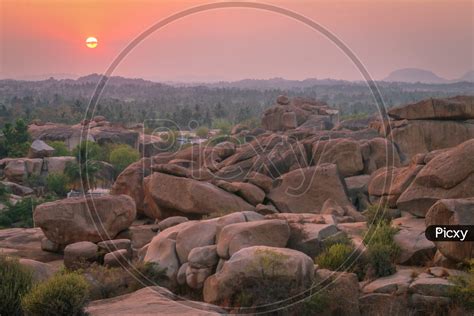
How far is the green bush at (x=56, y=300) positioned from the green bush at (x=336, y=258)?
5654 millimetres

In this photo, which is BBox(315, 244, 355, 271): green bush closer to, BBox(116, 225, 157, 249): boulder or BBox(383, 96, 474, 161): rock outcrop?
BBox(116, 225, 157, 249): boulder

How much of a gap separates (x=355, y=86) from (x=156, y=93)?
49.0m

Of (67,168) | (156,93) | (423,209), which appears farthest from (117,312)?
(156,93)

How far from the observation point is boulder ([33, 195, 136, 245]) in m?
21.5

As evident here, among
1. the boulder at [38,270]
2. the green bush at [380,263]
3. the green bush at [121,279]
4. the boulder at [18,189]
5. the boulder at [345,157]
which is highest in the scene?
the boulder at [345,157]

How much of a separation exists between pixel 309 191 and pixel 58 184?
88.9ft

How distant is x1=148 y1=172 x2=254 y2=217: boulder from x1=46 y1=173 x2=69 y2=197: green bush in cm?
2388

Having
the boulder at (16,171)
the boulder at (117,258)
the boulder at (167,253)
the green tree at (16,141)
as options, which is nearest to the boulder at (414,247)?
the boulder at (167,253)

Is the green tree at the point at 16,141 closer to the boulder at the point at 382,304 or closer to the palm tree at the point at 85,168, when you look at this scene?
the palm tree at the point at 85,168

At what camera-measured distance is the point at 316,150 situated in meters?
30.0

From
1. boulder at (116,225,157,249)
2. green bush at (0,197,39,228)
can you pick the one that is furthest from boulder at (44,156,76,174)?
boulder at (116,225,157,249)

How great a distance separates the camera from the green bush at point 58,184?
47.1 m

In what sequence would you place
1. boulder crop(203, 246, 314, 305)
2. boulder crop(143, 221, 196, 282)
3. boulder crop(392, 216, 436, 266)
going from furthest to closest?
boulder crop(143, 221, 196, 282), boulder crop(392, 216, 436, 266), boulder crop(203, 246, 314, 305)

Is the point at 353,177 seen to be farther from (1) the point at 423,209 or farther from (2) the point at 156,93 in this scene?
(2) the point at 156,93
